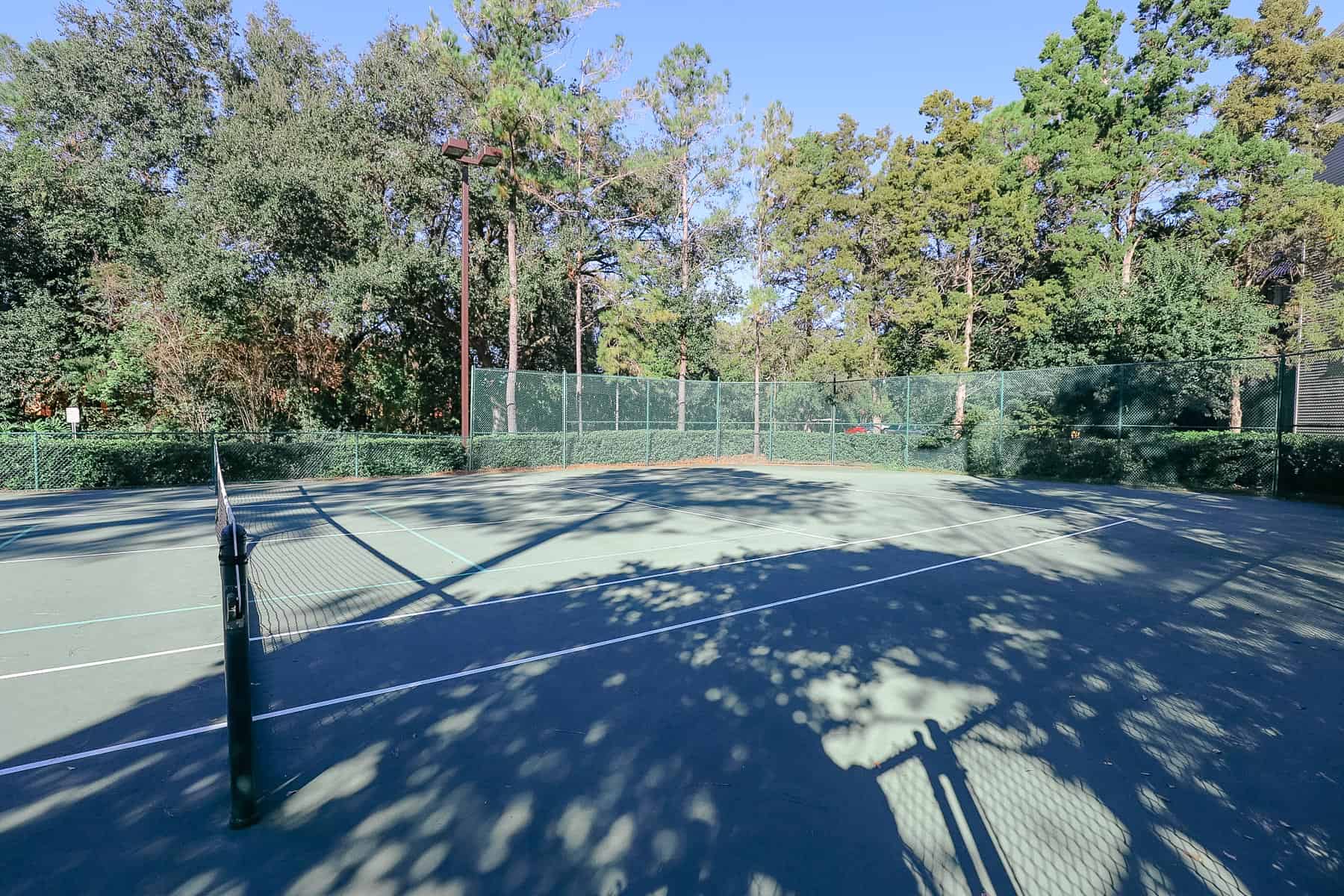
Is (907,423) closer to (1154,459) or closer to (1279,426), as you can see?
Result: (1154,459)

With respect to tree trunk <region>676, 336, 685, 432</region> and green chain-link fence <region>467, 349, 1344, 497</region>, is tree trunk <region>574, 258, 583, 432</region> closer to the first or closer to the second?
green chain-link fence <region>467, 349, 1344, 497</region>

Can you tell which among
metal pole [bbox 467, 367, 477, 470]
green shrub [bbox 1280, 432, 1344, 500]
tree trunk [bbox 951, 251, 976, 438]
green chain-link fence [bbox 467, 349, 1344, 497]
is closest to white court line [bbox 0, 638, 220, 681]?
metal pole [bbox 467, 367, 477, 470]

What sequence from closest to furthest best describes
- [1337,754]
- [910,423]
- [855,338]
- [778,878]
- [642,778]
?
[778,878], [642,778], [1337,754], [910,423], [855,338]

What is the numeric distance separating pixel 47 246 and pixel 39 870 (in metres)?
27.8

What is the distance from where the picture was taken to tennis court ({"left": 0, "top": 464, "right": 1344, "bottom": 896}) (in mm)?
2383

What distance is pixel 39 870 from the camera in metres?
2.29

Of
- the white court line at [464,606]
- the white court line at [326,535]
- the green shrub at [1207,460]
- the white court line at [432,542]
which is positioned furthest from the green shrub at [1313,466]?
the white court line at [432,542]

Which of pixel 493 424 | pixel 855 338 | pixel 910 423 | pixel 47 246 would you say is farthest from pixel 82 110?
pixel 910 423

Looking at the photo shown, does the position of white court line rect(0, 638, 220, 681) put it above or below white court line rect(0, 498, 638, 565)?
above

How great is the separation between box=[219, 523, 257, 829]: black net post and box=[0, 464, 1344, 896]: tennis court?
141mm

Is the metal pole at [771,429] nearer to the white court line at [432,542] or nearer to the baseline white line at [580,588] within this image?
the baseline white line at [580,588]

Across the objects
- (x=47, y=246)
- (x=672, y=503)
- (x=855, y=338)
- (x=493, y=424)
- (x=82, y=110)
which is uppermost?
(x=82, y=110)

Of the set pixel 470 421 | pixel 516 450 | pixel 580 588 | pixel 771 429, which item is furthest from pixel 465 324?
pixel 580 588

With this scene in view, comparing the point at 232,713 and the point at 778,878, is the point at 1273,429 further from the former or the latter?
the point at 232,713
